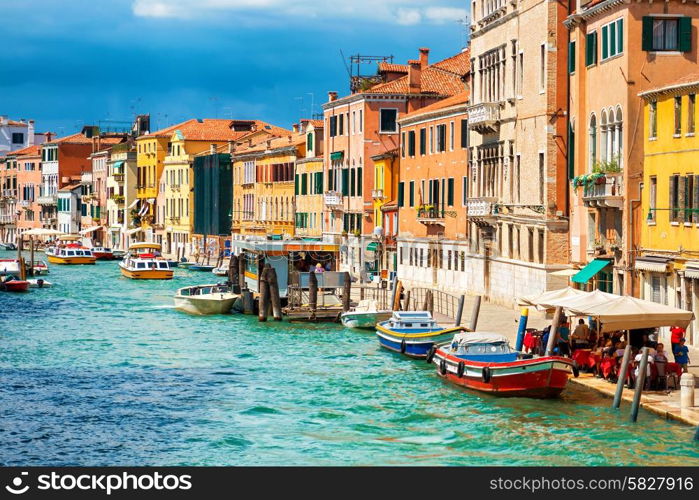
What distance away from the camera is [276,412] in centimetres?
2864

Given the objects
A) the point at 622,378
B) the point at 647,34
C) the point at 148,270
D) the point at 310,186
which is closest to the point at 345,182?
the point at 310,186

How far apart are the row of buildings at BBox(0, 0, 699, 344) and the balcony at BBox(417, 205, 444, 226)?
8 cm

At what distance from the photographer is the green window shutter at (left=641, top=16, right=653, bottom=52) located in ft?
116

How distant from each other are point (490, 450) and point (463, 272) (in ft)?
95.7

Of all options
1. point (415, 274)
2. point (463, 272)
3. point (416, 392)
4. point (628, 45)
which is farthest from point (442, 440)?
point (415, 274)

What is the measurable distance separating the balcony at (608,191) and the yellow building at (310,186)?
40.5 m

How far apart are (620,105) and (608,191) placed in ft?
7.21

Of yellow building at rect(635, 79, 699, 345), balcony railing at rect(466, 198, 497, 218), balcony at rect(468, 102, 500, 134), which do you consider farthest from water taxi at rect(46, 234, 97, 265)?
yellow building at rect(635, 79, 699, 345)

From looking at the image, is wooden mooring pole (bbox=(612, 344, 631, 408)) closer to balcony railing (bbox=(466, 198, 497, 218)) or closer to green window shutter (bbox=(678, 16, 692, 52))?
green window shutter (bbox=(678, 16, 692, 52))

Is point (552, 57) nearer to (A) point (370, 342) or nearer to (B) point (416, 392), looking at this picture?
(A) point (370, 342)

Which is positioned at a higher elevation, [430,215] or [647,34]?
[647,34]

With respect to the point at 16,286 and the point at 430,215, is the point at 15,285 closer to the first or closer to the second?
the point at 16,286

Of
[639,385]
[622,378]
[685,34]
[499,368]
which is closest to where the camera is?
[639,385]

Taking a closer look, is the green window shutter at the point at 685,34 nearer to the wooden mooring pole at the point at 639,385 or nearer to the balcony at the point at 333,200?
the wooden mooring pole at the point at 639,385
